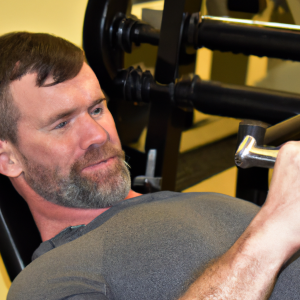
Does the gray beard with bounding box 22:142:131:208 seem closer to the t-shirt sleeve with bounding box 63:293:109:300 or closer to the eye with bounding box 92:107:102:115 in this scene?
the eye with bounding box 92:107:102:115

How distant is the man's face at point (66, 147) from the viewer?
1.07m

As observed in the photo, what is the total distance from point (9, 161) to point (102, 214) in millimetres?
350

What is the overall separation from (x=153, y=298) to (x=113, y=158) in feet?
1.59

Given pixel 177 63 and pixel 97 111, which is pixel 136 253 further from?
pixel 177 63

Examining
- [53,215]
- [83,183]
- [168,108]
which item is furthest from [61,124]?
[168,108]

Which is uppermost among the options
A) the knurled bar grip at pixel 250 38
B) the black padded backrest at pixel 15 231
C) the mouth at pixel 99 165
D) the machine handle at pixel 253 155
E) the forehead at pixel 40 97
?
the knurled bar grip at pixel 250 38

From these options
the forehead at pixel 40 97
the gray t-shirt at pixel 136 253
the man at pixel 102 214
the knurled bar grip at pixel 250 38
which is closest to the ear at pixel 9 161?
the man at pixel 102 214

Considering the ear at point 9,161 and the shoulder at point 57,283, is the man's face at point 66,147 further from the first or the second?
the shoulder at point 57,283

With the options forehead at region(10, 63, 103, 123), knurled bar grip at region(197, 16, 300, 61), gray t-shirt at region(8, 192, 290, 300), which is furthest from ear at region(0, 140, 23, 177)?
knurled bar grip at region(197, 16, 300, 61)

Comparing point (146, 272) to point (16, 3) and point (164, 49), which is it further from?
point (16, 3)

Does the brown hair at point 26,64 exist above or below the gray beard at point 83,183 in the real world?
above

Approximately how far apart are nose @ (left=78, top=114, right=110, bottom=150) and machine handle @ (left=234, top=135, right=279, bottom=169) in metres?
0.58

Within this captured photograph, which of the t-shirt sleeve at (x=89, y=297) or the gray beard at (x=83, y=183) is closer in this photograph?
the t-shirt sleeve at (x=89, y=297)

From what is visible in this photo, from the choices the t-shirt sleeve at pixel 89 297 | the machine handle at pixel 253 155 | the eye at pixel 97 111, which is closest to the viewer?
the machine handle at pixel 253 155
